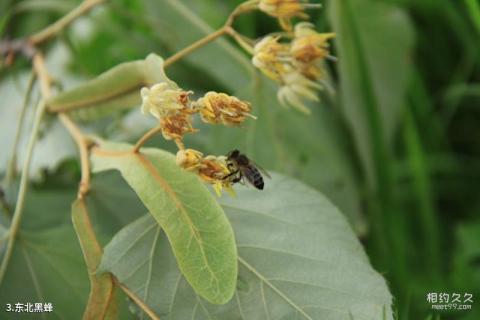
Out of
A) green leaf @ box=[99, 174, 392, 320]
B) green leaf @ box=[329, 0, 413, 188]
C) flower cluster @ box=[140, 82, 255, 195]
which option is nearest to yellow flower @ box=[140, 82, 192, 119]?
flower cluster @ box=[140, 82, 255, 195]

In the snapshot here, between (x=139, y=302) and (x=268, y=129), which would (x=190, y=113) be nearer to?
(x=139, y=302)

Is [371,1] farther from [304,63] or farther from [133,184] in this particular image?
[133,184]

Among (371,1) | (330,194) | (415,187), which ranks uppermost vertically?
(371,1)

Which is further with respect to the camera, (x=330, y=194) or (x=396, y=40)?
(x=396, y=40)

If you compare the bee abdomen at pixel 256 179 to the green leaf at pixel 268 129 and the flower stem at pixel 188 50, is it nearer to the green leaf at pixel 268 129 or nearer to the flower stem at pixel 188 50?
the flower stem at pixel 188 50

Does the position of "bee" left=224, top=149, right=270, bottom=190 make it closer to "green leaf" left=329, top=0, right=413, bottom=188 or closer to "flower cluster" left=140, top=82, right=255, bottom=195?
"flower cluster" left=140, top=82, right=255, bottom=195

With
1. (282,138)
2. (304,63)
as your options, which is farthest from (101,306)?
(282,138)

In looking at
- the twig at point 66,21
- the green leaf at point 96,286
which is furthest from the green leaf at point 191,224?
the twig at point 66,21
